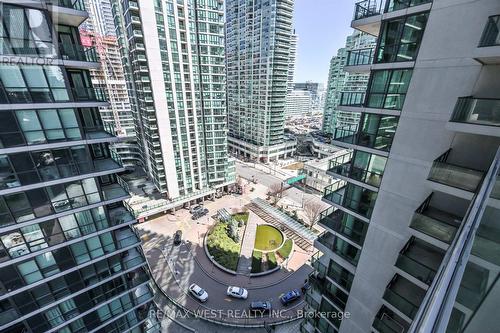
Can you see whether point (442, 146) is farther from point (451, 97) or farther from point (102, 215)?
point (102, 215)

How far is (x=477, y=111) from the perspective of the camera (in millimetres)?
8148

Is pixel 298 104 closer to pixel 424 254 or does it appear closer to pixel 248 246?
pixel 248 246

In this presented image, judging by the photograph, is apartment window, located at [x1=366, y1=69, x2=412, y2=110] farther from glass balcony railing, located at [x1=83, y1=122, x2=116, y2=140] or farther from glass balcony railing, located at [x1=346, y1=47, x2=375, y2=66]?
glass balcony railing, located at [x1=83, y1=122, x2=116, y2=140]

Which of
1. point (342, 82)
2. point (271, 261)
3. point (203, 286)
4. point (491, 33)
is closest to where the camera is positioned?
point (491, 33)

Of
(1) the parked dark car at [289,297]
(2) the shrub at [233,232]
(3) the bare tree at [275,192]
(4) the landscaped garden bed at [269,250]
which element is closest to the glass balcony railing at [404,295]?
(1) the parked dark car at [289,297]

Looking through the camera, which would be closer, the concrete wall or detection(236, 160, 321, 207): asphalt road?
the concrete wall

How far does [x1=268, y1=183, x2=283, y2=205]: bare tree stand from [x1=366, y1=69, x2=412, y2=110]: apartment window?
38.7 meters

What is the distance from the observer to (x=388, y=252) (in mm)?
12250

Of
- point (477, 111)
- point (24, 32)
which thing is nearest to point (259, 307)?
point (477, 111)

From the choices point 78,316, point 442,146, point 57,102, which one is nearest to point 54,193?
point 57,102

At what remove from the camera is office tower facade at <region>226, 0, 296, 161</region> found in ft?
198

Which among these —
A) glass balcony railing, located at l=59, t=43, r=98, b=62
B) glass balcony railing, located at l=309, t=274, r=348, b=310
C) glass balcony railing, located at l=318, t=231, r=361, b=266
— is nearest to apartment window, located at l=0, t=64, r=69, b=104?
glass balcony railing, located at l=59, t=43, r=98, b=62

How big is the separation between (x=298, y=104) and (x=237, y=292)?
15591cm

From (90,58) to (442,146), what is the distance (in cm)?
1891
